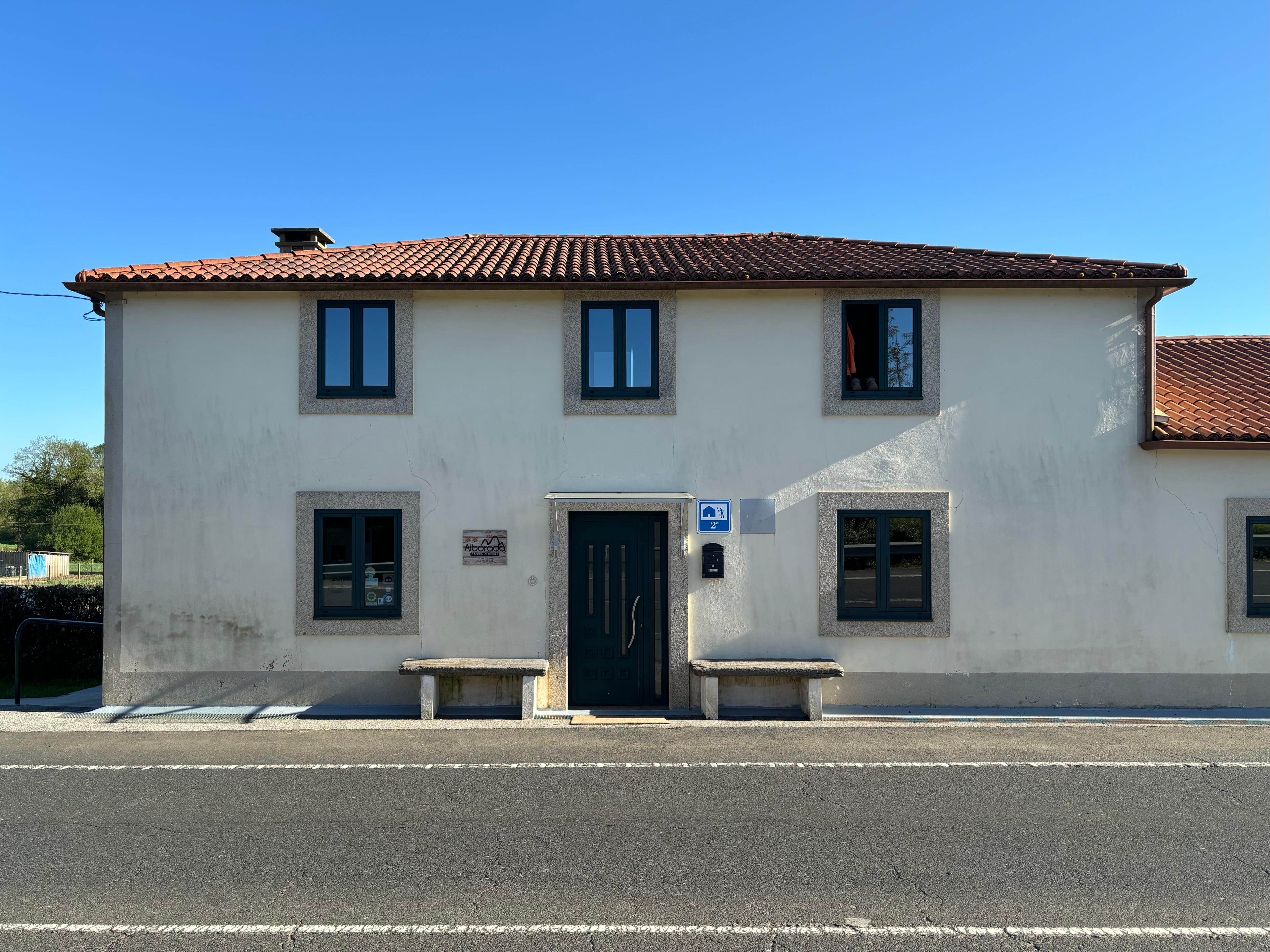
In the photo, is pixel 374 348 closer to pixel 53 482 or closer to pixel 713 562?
pixel 713 562

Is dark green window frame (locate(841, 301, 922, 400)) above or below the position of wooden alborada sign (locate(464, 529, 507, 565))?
above

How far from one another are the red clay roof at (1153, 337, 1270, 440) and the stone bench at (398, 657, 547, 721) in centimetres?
776

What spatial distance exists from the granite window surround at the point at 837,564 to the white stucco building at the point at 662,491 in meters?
0.03

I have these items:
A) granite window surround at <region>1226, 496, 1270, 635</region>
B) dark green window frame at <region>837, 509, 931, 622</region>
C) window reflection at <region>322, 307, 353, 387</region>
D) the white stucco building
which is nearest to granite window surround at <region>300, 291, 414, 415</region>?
the white stucco building

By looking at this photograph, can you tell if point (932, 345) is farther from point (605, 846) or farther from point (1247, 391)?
point (605, 846)

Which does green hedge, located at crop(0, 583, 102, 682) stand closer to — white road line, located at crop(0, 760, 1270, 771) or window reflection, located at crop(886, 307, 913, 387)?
white road line, located at crop(0, 760, 1270, 771)

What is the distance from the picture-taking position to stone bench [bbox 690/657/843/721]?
9.61m

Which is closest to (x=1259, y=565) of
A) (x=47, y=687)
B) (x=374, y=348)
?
(x=374, y=348)

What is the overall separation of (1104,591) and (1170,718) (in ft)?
4.99

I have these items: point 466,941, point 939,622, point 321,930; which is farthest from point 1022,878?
point 939,622

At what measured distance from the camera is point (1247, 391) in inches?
454

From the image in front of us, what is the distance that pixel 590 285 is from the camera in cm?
1013

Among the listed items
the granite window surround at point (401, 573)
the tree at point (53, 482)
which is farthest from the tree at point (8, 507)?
the granite window surround at point (401, 573)

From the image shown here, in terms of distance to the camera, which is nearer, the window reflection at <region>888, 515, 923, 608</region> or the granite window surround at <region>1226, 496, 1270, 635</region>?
the granite window surround at <region>1226, 496, 1270, 635</region>
